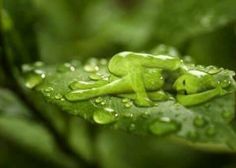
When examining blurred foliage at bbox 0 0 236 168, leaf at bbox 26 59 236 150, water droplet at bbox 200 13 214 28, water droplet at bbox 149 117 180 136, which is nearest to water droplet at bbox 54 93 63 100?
leaf at bbox 26 59 236 150

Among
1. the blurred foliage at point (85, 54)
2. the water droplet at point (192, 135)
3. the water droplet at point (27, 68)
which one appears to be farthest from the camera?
the blurred foliage at point (85, 54)

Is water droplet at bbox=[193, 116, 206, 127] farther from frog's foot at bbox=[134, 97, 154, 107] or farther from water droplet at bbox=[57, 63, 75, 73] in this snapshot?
water droplet at bbox=[57, 63, 75, 73]

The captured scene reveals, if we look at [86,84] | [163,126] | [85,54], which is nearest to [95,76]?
[86,84]

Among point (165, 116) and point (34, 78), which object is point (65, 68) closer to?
point (34, 78)

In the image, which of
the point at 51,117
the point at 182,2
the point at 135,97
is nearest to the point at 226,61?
the point at 182,2

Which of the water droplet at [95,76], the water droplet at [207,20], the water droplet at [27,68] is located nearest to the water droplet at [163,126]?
the water droplet at [95,76]

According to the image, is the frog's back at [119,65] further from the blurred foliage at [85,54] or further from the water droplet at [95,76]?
the blurred foliage at [85,54]

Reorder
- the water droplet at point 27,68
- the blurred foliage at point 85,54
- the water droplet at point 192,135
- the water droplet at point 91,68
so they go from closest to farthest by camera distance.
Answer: the water droplet at point 192,135 → the water droplet at point 91,68 → the water droplet at point 27,68 → the blurred foliage at point 85,54
